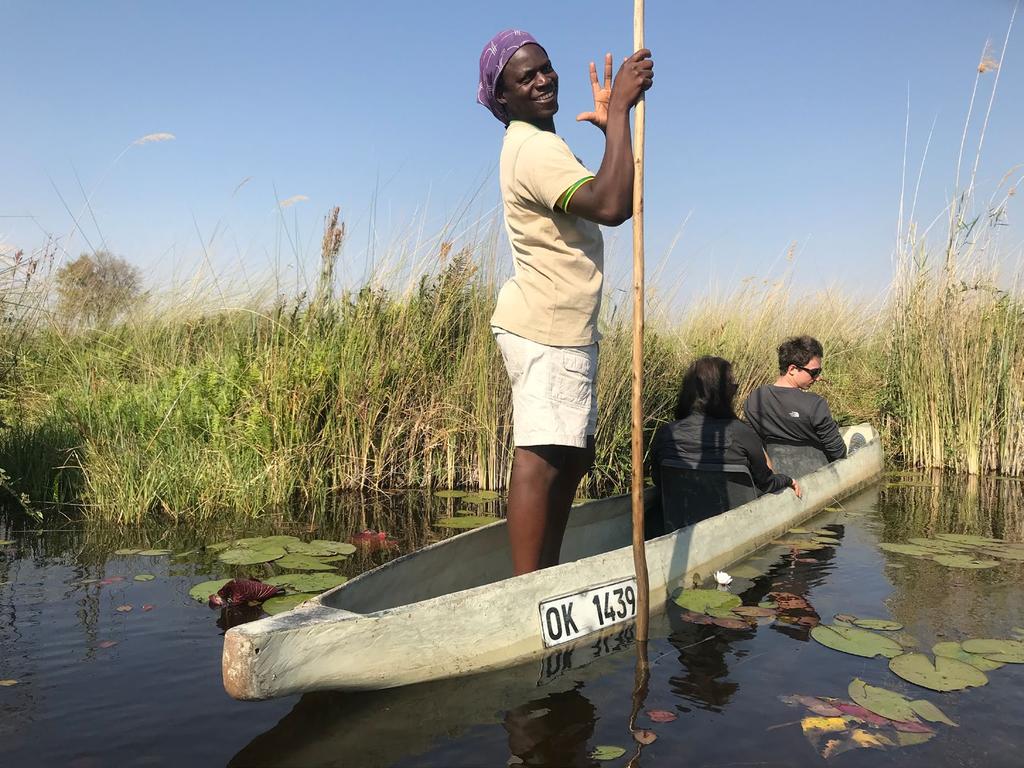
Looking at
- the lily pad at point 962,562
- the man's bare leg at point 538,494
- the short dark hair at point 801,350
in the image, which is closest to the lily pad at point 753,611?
the man's bare leg at point 538,494

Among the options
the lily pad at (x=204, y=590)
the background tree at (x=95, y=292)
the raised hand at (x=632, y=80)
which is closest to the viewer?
the raised hand at (x=632, y=80)

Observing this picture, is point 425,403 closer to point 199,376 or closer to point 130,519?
point 199,376

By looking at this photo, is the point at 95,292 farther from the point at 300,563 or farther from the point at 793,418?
the point at 793,418

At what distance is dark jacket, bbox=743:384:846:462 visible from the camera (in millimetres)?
5604

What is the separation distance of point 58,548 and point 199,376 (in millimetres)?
1946

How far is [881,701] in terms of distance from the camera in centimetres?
254

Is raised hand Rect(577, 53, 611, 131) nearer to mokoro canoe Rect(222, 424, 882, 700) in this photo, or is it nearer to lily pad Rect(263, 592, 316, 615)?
mokoro canoe Rect(222, 424, 882, 700)

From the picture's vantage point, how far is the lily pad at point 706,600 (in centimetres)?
346

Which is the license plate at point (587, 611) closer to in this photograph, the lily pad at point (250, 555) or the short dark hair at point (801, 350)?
the lily pad at point (250, 555)

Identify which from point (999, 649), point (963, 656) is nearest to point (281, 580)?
point (963, 656)

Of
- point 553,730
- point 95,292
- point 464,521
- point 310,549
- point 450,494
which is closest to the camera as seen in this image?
point 553,730

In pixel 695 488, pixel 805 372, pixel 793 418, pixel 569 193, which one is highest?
pixel 569 193

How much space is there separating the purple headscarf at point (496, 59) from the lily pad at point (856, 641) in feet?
7.70

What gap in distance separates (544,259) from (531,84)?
0.61 metres
